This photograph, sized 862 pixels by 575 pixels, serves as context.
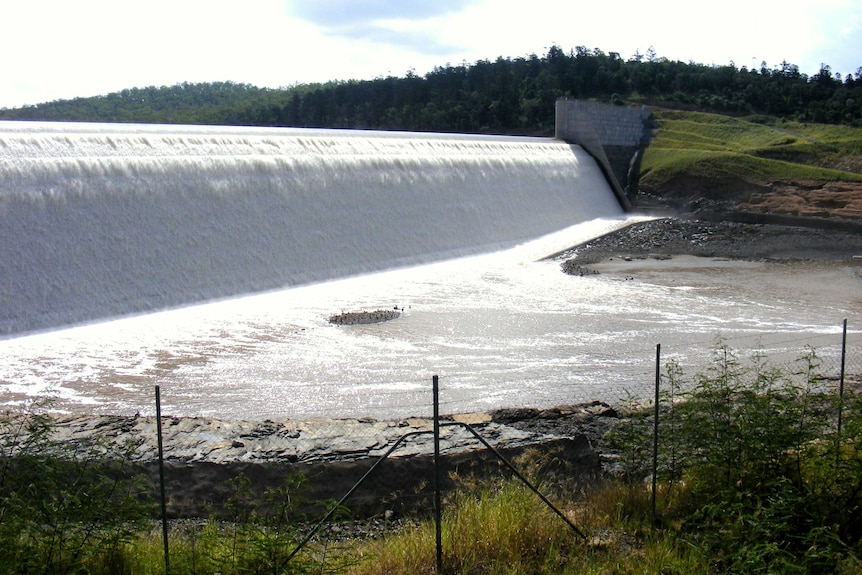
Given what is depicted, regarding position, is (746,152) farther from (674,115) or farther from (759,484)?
(759,484)

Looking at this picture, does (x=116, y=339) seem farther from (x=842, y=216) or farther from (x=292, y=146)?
(x=842, y=216)

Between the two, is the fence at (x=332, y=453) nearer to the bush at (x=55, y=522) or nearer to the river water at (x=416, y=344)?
the bush at (x=55, y=522)

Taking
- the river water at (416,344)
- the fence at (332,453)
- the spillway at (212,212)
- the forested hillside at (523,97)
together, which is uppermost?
the forested hillside at (523,97)

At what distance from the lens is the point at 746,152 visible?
3105 cm

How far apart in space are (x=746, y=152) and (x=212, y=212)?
23.3 metres

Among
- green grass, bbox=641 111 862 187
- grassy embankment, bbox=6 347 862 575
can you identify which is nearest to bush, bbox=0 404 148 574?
grassy embankment, bbox=6 347 862 575

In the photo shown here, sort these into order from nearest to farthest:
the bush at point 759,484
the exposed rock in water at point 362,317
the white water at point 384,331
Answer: the bush at point 759,484 < the white water at point 384,331 < the exposed rock in water at point 362,317

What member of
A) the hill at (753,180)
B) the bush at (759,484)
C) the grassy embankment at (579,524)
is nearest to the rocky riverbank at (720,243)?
the hill at (753,180)

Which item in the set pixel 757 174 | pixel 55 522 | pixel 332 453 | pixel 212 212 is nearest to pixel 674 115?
pixel 757 174

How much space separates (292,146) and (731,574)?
15.1 meters

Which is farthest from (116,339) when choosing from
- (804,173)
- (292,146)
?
(804,173)

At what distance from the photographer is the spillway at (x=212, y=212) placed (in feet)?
40.2

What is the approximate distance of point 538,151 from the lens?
88.2 ft

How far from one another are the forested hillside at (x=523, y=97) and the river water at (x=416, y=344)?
27.6m
